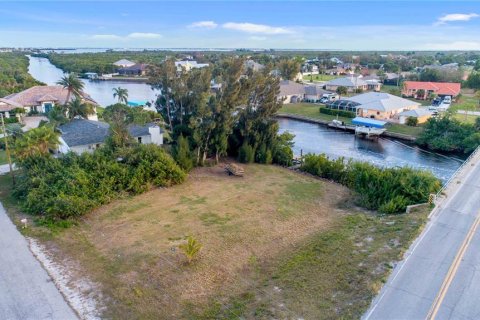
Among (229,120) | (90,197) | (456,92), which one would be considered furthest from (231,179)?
(456,92)

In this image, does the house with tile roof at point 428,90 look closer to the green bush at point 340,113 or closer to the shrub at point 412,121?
the shrub at point 412,121

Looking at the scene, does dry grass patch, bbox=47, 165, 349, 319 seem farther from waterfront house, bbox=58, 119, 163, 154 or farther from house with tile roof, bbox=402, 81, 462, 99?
house with tile roof, bbox=402, 81, 462, 99

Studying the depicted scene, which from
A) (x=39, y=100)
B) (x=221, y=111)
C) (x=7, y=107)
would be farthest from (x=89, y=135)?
(x=39, y=100)

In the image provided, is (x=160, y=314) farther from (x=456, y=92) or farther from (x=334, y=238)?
(x=456, y=92)

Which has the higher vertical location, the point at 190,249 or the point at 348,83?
the point at 348,83

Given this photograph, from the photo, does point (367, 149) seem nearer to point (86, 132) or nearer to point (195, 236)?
point (195, 236)

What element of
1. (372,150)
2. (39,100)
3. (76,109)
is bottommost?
(372,150)
